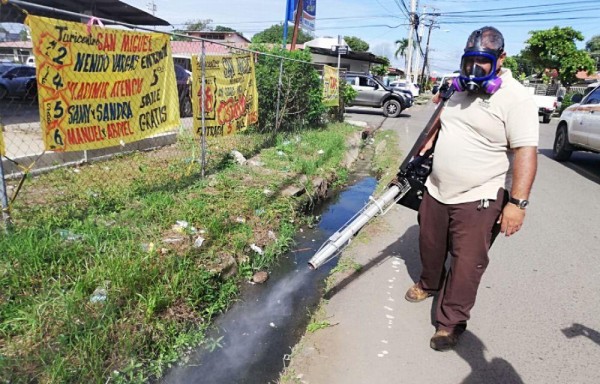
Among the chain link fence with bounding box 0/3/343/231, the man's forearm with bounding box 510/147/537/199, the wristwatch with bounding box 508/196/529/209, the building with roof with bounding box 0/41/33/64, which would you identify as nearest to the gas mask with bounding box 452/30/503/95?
the man's forearm with bounding box 510/147/537/199

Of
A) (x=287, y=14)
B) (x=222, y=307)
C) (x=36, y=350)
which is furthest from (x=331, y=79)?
(x=36, y=350)

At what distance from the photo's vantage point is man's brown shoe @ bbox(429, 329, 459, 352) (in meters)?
2.82

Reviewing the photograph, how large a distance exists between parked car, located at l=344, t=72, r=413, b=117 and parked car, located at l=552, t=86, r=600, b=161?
408 inches

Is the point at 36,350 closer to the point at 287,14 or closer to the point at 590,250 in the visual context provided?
the point at 590,250

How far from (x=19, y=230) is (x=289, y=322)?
7.70ft

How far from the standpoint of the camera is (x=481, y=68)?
8.54ft

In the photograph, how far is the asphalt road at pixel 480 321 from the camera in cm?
263

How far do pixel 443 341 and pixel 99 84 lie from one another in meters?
3.59

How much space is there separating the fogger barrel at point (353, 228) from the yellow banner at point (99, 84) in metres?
2.37

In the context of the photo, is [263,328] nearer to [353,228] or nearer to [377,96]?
[353,228]

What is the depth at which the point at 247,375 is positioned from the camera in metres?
2.79

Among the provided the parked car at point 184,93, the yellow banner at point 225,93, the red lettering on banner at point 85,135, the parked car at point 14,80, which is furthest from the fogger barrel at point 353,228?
the parked car at point 14,80

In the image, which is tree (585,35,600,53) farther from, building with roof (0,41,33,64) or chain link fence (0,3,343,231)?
building with roof (0,41,33,64)

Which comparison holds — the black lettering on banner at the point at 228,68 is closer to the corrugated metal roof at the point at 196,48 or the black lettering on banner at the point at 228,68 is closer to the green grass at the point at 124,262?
the corrugated metal roof at the point at 196,48
